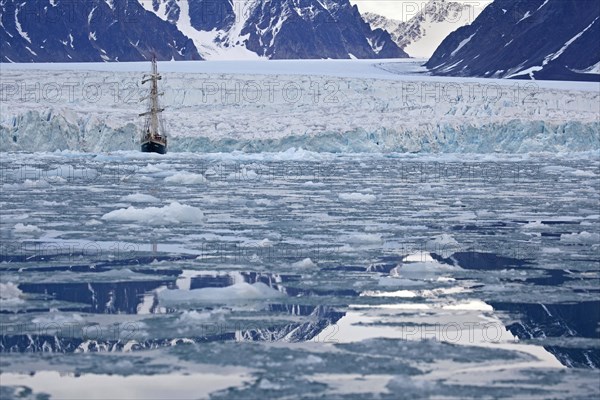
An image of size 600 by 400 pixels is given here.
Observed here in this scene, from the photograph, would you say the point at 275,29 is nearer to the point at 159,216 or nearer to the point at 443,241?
the point at 159,216

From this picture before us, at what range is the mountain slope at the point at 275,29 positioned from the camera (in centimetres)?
18850

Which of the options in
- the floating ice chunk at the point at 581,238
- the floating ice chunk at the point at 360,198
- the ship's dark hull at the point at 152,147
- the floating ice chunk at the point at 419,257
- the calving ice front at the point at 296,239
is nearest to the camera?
the calving ice front at the point at 296,239

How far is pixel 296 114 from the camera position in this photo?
3059 cm

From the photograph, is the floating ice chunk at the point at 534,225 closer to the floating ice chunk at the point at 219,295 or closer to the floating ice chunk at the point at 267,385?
the floating ice chunk at the point at 219,295

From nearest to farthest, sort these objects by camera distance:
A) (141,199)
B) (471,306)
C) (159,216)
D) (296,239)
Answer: (471,306)
(296,239)
(159,216)
(141,199)

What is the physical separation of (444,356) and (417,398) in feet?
2.74

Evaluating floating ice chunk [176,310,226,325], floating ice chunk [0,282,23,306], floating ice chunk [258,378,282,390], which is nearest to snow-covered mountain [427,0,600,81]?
floating ice chunk [0,282,23,306]

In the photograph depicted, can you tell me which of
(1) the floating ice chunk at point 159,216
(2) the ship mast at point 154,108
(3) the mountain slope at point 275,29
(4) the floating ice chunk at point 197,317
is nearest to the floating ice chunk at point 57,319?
(4) the floating ice chunk at point 197,317

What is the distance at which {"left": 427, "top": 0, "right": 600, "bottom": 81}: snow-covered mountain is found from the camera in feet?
268

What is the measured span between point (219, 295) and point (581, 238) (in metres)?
4.62

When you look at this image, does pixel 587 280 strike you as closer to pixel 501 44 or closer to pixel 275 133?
pixel 275 133

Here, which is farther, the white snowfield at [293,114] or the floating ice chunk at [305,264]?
the white snowfield at [293,114]

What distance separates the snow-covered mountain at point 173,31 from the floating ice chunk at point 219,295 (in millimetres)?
145129

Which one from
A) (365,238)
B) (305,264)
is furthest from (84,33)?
(305,264)
